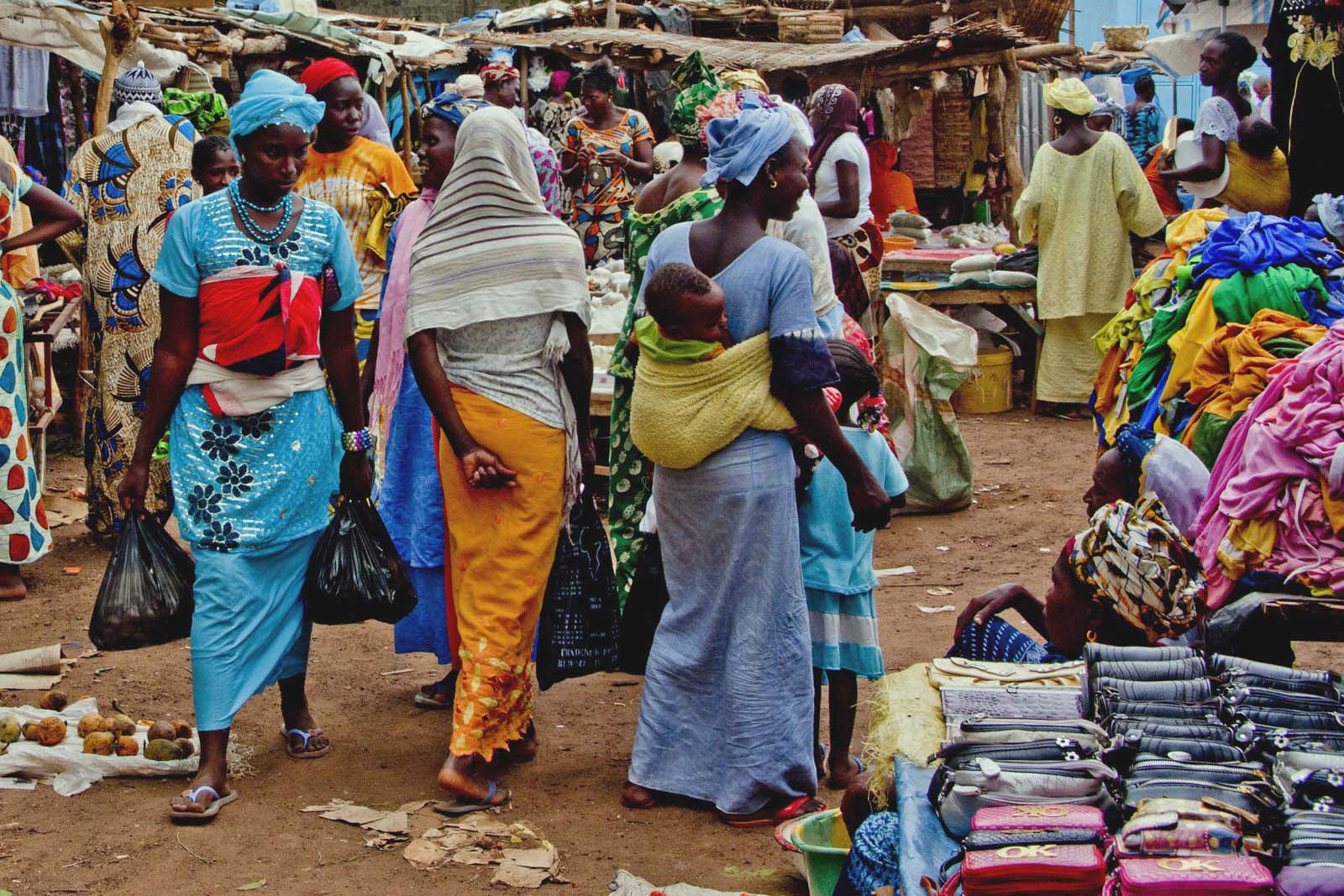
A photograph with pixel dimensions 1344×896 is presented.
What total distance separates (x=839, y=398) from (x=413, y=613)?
183 centimetres

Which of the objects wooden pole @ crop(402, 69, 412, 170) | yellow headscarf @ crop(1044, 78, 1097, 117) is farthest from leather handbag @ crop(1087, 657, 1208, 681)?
wooden pole @ crop(402, 69, 412, 170)

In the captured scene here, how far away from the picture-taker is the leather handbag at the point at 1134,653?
11.1 feet

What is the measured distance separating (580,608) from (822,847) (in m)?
1.31

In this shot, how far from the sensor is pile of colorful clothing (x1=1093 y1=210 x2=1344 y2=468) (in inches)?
200

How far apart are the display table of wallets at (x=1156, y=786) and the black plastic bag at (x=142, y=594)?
2373mm

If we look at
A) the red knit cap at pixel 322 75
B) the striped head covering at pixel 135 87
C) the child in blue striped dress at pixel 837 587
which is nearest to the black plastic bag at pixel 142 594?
the child in blue striped dress at pixel 837 587

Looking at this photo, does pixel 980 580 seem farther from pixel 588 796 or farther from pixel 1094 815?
pixel 1094 815

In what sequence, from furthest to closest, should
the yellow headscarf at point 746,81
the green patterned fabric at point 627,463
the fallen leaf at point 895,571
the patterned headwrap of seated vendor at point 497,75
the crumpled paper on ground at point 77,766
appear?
the patterned headwrap of seated vendor at point 497,75, the fallen leaf at point 895,571, the yellow headscarf at point 746,81, the green patterned fabric at point 627,463, the crumpled paper on ground at point 77,766

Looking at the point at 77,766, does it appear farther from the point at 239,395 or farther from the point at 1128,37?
the point at 1128,37

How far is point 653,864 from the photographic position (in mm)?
4078

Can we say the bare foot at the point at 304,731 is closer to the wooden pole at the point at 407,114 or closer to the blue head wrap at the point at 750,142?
the blue head wrap at the point at 750,142

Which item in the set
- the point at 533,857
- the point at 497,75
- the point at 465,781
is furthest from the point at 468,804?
the point at 497,75

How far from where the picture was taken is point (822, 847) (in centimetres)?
368

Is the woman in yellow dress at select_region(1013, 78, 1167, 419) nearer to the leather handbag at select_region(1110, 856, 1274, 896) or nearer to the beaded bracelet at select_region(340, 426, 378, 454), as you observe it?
the beaded bracelet at select_region(340, 426, 378, 454)
